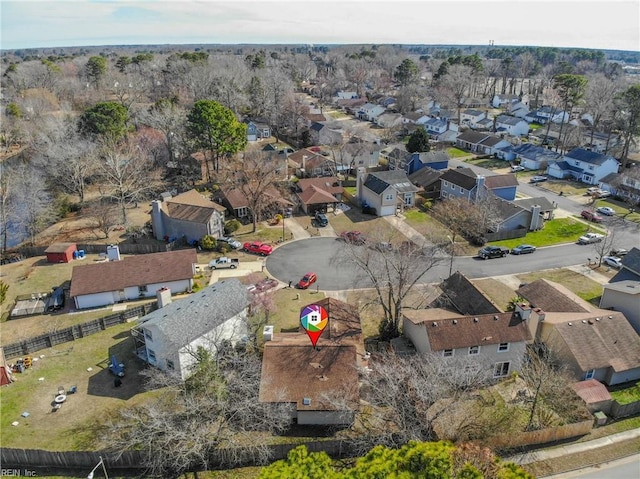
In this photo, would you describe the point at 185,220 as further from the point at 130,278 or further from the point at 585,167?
the point at 585,167

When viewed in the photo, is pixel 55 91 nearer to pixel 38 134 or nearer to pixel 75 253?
pixel 38 134

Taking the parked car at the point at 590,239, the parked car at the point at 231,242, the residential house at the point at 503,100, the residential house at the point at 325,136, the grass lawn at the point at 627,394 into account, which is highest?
the residential house at the point at 503,100

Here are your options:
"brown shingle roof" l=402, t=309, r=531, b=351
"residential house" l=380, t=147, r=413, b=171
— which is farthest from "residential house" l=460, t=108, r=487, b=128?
"brown shingle roof" l=402, t=309, r=531, b=351

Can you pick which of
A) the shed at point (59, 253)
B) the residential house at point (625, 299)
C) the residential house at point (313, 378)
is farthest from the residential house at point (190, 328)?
the residential house at point (625, 299)

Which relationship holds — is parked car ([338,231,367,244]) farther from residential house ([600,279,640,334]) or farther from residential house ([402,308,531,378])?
residential house ([600,279,640,334])

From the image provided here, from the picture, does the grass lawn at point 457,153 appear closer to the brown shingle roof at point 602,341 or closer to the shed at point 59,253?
the brown shingle roof at point 602,341

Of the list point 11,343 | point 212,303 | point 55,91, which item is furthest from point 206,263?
point 55,91

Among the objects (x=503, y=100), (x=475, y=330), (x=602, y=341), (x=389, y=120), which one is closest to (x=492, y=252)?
(x=602, y=341)
